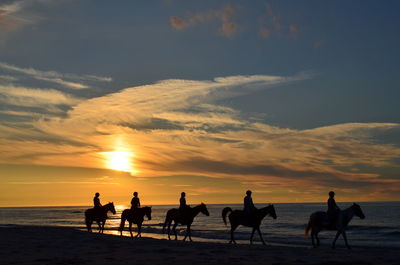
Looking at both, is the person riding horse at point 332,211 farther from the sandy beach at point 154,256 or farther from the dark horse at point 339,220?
the sandy beach at point 154,256

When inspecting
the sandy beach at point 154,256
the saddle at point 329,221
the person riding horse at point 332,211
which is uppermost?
the person riding horse at point 332,211

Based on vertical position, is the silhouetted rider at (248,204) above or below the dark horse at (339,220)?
above

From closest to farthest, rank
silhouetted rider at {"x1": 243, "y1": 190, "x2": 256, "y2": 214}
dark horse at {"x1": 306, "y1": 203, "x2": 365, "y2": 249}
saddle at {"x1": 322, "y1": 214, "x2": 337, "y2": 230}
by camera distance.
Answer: dark horse at {"x1": 306, "y1": 203, "x2": 365, "y2": 249}
saddle at {"x1": 322, "y1": 214, "x2": 337, "y2": 230}
silhouetted rider at {"x1": 243, "y1": 190, "x2": 256, "y2": 214}

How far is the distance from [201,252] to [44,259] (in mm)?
6248

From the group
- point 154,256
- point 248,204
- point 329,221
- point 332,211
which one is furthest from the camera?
point 248,204

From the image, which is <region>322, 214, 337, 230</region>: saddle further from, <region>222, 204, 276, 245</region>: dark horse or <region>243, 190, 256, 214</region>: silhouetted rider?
<region>243, 190, 256, 214</region>: silhouetted rider

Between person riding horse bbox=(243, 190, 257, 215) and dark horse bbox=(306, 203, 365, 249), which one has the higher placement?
person riding horse bbox=(243, 190, 257, 215)

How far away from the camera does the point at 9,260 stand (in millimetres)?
13633

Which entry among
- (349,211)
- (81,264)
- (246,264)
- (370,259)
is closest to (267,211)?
(349,211)

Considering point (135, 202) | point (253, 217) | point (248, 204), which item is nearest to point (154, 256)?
point (248, 204)

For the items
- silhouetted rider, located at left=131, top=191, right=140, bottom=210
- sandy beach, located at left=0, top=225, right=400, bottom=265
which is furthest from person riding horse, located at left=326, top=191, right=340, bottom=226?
silhouetted rider, located at left=131, top=191, right=140, bottom=210

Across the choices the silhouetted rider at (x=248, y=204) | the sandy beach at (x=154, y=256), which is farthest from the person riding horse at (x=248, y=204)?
the sandy beach at (x=154, y=256)

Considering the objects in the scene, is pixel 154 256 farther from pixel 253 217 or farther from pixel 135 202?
pixel 135 202

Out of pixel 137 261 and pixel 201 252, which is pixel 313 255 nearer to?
pixel 201 252
